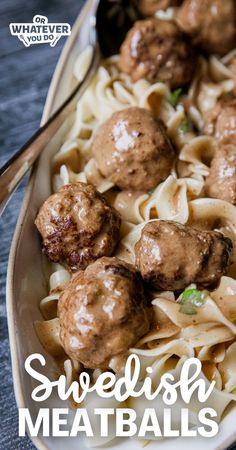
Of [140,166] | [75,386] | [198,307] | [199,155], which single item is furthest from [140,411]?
[199,155]

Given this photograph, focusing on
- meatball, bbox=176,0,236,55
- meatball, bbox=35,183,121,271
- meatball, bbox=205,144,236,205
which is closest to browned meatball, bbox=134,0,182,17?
meatball, bbox=176,0,236,55

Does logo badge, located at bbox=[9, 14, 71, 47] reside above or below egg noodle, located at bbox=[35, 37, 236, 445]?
above

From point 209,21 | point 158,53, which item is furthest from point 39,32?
point 209,21

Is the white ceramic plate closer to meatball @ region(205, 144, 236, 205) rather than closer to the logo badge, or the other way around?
the logo badge

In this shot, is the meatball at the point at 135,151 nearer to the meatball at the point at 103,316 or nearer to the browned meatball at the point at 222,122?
the browned meatball at the point at 222,122

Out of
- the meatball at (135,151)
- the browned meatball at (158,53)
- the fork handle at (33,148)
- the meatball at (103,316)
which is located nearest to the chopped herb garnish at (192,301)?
the meatball at (103,316)

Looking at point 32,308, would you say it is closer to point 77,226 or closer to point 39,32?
point 77,226
